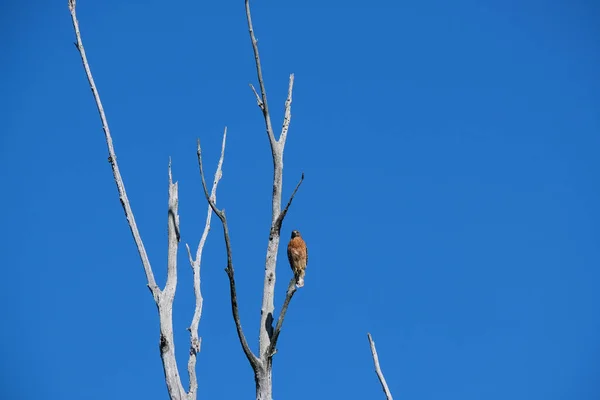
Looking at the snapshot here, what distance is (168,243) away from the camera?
631 cm

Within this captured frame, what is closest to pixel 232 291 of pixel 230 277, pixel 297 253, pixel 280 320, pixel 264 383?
pixel 230 277

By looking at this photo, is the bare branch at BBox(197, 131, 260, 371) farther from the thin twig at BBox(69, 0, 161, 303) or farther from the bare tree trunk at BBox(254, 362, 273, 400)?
the thin twig at BBox(69, 0, 161, 303)

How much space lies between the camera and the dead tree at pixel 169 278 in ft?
19.2

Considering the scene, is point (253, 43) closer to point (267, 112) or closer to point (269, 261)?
point (267, 112)

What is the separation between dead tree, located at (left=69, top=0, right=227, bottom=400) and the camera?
585 centimetres

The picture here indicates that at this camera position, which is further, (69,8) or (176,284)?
(69,8)

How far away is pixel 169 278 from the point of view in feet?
20.1

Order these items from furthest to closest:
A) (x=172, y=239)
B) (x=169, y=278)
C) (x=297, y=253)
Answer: (x=297, y=253) < (x=172, y=239) < (x=169, y=278)

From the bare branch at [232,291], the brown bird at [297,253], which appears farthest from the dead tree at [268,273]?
the brown bird at [297,253]

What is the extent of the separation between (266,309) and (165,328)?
0.86 meters

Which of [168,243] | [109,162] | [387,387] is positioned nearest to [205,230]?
[168,243]

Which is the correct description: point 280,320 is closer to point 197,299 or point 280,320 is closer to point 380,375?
point 380,375

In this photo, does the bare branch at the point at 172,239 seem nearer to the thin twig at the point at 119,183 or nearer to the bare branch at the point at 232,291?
the thin twig at the point at 119,183

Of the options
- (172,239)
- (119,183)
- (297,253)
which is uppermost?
(297,253)
